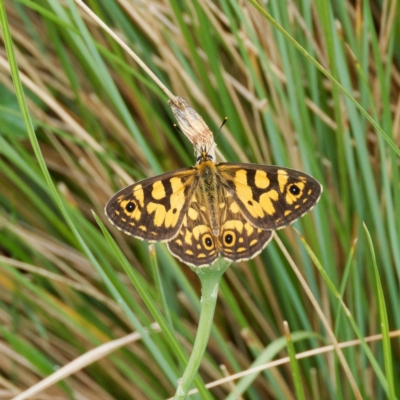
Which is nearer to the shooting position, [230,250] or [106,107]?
[230,250]

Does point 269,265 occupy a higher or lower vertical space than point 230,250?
lower

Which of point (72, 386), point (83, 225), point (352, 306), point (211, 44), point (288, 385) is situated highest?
point (211, 44)

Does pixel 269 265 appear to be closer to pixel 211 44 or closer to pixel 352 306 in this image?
pixel 352 306

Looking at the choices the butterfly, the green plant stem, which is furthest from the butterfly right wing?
the green plant stem

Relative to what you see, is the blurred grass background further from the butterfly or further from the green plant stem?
the green plant stem

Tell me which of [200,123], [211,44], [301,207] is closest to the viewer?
[200,123]

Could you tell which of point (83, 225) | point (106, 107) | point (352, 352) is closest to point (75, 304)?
point (83, 225)
